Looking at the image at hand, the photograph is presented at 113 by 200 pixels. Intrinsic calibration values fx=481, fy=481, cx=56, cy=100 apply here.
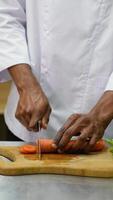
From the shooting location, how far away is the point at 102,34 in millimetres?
1218

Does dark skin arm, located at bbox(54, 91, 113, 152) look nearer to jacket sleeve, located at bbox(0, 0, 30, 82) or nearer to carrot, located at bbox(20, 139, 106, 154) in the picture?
carrot, located at bbox(20, 139, 106, 154)

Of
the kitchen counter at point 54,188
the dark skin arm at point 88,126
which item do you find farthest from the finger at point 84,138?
the kitchen counter at point 54,188

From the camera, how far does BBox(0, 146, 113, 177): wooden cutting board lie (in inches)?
40.8

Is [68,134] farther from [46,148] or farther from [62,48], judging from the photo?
[62,48]

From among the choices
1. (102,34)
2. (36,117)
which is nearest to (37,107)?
(36,117)

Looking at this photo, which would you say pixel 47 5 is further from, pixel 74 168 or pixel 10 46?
pixel 74 168

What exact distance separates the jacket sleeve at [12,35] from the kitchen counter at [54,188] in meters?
0.36

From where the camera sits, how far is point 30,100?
3.89ft

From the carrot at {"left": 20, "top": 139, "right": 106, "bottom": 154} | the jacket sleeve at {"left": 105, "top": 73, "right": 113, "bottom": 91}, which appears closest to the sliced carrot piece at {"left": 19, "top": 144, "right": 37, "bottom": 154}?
the carrot at {"left": 20, "top": 139, "right": 106, "bottom": 154}

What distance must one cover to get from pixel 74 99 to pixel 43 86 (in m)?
0.10

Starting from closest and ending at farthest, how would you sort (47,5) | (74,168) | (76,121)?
(74,168), (76,121), (47,5)

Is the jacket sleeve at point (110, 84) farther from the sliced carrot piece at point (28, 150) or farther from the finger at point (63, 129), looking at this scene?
the sliced carrot piece at point (28, 150)

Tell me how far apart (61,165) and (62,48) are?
0.34 m

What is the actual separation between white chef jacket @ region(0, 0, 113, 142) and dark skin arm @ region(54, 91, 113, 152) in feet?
0.19
